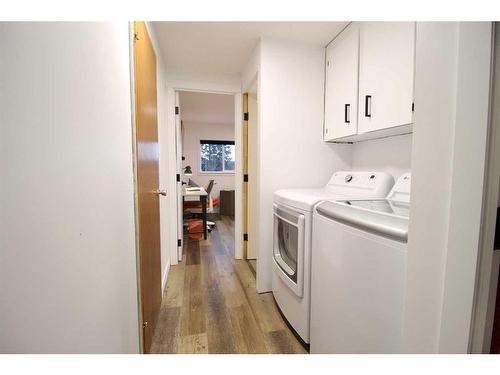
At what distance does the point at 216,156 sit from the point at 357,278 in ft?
17.6

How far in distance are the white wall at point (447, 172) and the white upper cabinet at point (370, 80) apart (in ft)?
3.04

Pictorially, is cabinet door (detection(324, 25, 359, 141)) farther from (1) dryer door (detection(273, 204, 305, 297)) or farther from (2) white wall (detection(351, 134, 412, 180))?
(1) dryer door (detection(273, 204, 305, 297))

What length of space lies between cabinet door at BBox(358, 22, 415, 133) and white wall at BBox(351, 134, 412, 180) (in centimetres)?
28

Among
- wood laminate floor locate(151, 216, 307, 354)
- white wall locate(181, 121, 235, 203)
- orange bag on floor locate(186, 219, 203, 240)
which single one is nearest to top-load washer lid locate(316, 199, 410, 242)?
wood laminate floor locate(151, 216, 307, 354)

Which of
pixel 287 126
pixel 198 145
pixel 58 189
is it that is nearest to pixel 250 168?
pixel 287 126

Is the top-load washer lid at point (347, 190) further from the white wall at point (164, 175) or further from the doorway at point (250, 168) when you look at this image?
the white wall at point (164, 175)

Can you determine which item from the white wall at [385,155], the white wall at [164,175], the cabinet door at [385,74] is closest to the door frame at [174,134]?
the white wall at [164,175]

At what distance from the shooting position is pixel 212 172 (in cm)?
585

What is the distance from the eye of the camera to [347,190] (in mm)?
1769

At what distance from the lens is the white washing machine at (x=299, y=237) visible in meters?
1.33

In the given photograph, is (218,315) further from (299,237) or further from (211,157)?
(211,157)

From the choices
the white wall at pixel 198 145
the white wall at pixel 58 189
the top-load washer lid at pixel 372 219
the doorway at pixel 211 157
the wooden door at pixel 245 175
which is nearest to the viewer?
the white wall at pixel 58 189

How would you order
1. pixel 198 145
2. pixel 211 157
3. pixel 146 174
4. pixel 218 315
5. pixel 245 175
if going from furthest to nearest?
pixel 211 157, pixel 198 145, pixel 245 175, pixel 218 315, pixel 146 174

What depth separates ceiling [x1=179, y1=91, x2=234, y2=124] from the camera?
12.0 ft
